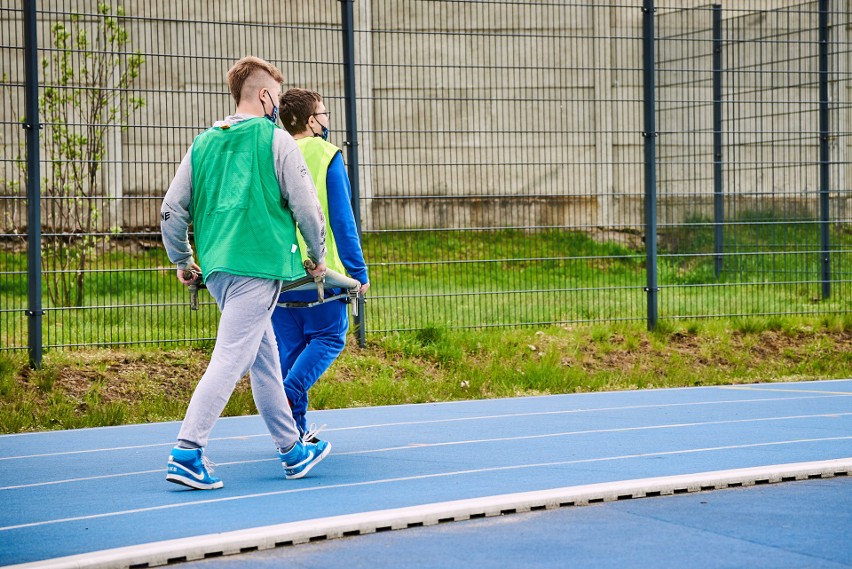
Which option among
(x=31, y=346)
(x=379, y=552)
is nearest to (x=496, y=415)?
(x=31, y=346)

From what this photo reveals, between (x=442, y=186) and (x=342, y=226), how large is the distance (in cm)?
483

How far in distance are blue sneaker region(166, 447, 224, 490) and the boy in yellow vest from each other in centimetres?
85

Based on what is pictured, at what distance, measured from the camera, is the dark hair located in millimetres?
6191

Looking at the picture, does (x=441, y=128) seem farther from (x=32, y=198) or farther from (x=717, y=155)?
(x=717, y=155)

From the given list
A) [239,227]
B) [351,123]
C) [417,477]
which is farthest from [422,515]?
[351,123]

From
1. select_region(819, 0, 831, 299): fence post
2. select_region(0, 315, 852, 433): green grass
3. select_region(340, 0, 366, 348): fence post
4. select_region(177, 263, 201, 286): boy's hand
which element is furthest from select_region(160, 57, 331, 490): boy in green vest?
select_region(819, 0, 831, 299): fence post

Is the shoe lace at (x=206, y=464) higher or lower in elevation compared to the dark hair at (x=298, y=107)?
lower

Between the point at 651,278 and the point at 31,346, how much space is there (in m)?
5.66

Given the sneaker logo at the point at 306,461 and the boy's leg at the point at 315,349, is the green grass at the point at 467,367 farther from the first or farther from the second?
the sneaker logo at the point at 306,461

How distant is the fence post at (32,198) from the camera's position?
9234mm

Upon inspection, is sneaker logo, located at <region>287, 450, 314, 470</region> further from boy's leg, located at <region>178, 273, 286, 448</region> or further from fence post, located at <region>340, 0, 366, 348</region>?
fence post, located at <region>340, 0, 366, 348</region>

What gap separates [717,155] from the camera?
14.4m

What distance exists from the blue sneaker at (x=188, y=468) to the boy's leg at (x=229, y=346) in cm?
4

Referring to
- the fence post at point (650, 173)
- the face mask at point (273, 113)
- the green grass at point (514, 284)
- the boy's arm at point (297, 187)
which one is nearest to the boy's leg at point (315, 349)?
the boy's arm at point (297, 187)
